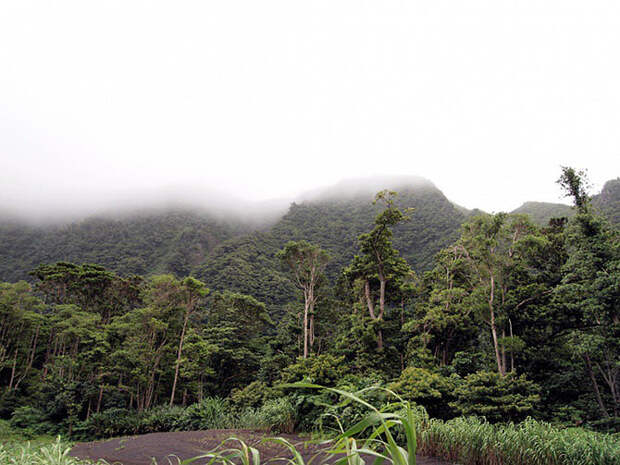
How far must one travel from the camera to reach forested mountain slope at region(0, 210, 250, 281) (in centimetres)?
4181

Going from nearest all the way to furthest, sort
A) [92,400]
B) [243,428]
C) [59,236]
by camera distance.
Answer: [243,428], [92,400], [59,236]

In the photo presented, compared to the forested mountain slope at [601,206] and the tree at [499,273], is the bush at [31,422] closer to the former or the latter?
the tree at [499,273]

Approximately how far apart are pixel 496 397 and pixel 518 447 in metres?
4.17

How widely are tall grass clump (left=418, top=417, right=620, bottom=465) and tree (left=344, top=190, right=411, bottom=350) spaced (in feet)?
27.7

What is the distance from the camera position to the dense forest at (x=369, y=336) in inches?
370

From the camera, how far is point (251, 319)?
70.0ft

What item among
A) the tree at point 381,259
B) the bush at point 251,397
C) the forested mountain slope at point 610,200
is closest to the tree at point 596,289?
the tree at point 381,259

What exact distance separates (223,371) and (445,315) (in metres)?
12.2

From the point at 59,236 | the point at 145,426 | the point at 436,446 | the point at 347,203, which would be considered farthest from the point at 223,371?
the point at 59,236

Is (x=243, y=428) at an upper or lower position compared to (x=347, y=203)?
lower

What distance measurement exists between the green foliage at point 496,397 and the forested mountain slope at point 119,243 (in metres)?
37.8

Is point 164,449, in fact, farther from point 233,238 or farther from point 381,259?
point 233,238

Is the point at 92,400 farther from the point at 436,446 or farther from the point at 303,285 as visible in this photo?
the point at 436,446

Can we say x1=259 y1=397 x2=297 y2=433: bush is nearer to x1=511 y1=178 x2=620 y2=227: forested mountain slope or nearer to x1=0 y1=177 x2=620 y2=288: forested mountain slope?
x1=511 y1=178 x2=620 y2=227: forested mountain slope
